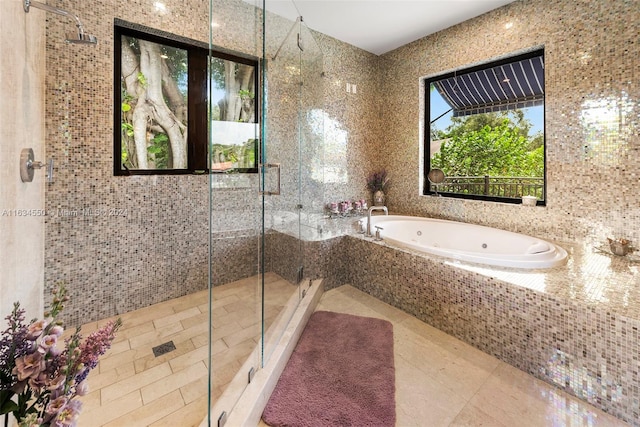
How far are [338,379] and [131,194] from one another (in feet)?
6.86

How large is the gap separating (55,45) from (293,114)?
1639 millimetres

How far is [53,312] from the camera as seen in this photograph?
731 millimetres

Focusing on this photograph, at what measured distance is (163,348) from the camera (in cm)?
196

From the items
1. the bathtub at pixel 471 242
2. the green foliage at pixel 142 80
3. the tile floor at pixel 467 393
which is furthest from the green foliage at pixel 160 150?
the tile floor at pixel 467 393

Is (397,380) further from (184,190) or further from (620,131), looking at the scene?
(620,131)

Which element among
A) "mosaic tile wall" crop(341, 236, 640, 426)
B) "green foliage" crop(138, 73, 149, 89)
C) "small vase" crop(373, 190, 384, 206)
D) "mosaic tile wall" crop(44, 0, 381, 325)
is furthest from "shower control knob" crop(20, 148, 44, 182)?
"small vase" crop(373, 190, 384, 206)

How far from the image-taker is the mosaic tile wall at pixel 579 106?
227 centimetres

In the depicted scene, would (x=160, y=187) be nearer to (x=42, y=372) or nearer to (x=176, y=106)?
(x=176, y=106)

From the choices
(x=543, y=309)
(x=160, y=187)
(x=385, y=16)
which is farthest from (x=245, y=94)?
(x=543, y=309)

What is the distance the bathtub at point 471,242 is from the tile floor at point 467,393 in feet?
2.07

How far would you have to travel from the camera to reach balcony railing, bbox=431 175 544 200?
3.09m

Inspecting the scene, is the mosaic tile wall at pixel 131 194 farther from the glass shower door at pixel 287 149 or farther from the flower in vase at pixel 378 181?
the flower in vase at pixel 378 181

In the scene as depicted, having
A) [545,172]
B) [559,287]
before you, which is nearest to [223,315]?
[559,287]

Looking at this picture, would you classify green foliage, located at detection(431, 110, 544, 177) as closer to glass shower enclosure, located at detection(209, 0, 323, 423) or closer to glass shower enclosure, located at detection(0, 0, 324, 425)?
glass shower enclosure, located at detection(0, 0, 324, 425)
